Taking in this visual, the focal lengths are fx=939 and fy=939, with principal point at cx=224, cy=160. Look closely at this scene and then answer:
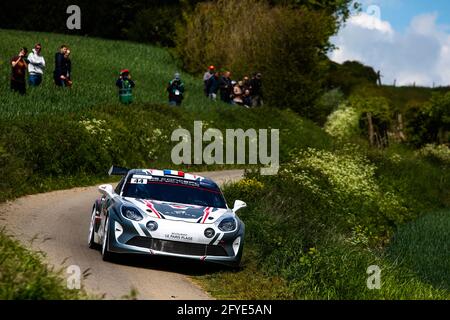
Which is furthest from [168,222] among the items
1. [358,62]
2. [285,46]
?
[358,62]

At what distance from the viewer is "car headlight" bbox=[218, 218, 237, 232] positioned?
45.5 ft

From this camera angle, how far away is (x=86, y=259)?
45.7ft

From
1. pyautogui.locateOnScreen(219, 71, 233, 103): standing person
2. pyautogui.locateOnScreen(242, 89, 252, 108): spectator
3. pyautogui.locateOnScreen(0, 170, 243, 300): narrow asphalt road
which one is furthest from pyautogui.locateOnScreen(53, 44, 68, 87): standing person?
pyautogui.locateOnScreen(0, 170, 243, 300): narrow asphalt road

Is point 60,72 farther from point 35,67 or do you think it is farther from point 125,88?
point 125,88

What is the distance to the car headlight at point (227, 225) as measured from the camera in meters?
13.9

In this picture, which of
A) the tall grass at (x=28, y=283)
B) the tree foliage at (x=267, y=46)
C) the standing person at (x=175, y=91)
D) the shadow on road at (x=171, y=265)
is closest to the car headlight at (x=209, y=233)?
the shadow on road at (x=171, y=265)

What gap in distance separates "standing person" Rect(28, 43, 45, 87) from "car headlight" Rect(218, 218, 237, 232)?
64.9 feet

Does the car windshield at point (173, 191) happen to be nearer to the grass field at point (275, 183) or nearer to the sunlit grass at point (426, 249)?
the grass field at point (275, 183)

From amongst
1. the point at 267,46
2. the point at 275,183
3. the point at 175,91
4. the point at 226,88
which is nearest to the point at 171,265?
the point at 275,183

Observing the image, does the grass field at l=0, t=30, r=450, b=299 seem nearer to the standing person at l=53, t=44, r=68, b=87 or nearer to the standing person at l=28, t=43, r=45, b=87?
the standing person at l=28, t=43, r=45, b=87

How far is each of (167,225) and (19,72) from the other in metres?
18.5

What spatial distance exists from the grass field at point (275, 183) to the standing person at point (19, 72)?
23.5 inches

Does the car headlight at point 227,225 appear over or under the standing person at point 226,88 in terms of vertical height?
under
